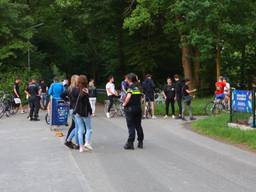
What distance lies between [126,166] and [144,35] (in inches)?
1228

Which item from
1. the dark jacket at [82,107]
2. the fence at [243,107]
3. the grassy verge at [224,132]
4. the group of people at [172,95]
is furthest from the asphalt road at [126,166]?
the group of people at [172,95]

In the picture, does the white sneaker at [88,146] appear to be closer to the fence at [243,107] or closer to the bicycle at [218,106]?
the fence at [243,107]

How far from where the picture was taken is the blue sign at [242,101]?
15941mm

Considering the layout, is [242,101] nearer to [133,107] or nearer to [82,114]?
[133,107]

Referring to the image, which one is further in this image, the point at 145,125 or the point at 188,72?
the point at 188,72

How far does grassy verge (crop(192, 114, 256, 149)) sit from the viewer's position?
14008mm

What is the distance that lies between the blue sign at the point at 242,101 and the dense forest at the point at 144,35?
10.3 meters

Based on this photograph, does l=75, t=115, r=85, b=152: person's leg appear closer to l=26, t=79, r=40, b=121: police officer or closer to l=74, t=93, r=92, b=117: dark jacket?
l=74, t=93, r=92, b=117: dark jacket

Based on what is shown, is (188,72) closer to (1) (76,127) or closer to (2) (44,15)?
(2) (44,15)

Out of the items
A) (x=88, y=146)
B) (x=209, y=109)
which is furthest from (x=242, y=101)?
(x=209, y=109)

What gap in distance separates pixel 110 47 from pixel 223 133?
3289 cm

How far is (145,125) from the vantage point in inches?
768

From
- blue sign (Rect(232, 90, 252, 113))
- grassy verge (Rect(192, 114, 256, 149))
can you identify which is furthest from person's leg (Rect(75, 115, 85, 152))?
blue sign (Rect(232, 90, 252, 113))

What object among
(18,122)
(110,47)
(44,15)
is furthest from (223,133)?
(44,15)
